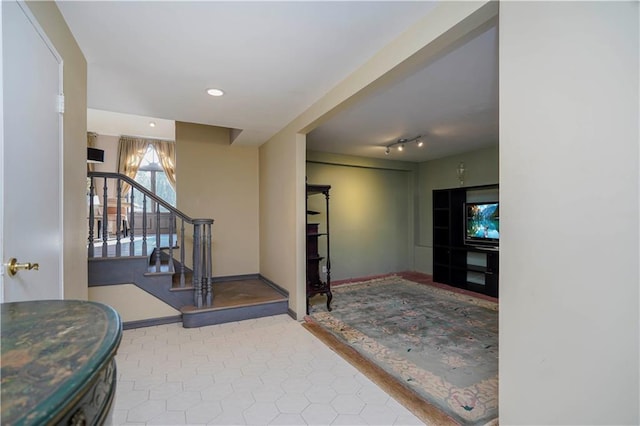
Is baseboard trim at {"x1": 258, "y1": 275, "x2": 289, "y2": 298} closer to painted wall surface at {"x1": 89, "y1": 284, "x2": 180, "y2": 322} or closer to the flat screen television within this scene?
painted wall surface at {"x1": 89, "y1": 284, "x2": 180, "y2": 322}

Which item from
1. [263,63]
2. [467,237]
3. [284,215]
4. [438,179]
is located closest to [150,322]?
[284,215]

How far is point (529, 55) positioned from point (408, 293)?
407cm

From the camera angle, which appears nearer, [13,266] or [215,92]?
[13,266]

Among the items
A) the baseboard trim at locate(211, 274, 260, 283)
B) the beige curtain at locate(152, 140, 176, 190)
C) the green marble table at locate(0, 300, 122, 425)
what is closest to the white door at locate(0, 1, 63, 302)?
the green marble table at locate(0, 300, 122, 425)

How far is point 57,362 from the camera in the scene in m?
0.57

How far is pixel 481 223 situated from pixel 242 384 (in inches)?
177

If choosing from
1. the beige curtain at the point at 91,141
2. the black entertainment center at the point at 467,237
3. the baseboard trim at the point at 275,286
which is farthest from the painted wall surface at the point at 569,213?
the beige curtain at the point at 91,141

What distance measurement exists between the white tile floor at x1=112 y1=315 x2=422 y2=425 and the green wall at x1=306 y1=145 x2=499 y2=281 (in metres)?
2.67

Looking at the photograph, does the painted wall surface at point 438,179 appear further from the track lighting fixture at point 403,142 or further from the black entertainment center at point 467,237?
the track lighting fixture at point 403,142

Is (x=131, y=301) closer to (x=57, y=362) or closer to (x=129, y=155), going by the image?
(x=57, y=362)

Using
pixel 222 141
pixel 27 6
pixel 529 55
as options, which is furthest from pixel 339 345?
pixel 222 141

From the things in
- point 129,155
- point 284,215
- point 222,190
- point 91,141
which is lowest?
point 284,215

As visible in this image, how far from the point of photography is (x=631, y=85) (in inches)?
38.0

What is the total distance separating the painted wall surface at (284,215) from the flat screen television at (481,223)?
328cm
